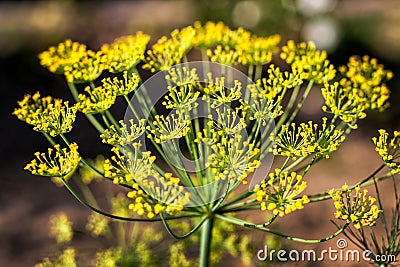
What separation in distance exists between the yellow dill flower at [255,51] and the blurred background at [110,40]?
173 cm

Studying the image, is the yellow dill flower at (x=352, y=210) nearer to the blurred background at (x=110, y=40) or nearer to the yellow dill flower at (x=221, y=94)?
the yellow dill flower at (x=221, y=94)

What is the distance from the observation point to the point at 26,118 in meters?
1.54

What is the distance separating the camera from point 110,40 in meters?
6.97

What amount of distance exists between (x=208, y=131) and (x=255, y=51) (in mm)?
480

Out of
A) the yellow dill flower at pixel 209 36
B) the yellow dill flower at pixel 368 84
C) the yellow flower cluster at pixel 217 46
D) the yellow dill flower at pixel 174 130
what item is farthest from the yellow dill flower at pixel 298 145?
the yellow dill flower at pixel 209 36

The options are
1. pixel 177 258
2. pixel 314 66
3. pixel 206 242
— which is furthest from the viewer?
pixel 177 258

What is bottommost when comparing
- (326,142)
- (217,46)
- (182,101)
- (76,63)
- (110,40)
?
(326,142)

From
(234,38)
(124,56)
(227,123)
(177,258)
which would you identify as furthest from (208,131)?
(177,258)

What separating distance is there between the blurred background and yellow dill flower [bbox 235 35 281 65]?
1732 mm

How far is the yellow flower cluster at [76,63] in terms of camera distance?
1.62 m

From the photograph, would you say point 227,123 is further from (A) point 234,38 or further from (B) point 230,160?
(A) point 234,38

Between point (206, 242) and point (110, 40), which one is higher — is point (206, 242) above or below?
below

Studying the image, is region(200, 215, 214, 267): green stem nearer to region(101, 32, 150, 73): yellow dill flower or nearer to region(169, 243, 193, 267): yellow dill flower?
region(169, 243, 193, 267): yellow dill flower

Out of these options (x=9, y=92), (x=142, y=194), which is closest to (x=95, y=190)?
(x=9, y=92)
